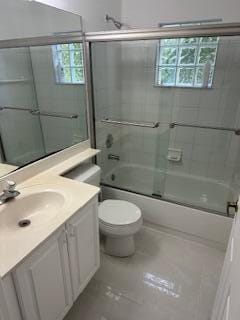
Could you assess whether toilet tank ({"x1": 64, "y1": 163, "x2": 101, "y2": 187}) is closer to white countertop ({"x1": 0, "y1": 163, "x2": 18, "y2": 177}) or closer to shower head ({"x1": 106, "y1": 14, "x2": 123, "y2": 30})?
white countertop ({"x1": 0, "y1": 163, "x2": 18, "y2": 177})

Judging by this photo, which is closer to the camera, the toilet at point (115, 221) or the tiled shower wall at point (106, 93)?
the toilet at point (115, 221)

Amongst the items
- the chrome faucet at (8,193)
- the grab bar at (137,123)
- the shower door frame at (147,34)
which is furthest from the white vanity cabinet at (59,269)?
the grab bar at (137,123)

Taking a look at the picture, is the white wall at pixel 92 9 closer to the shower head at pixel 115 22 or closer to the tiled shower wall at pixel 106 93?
the shower head at pixel 115 22

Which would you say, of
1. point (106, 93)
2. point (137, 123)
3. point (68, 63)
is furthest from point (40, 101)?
point (137, 123)

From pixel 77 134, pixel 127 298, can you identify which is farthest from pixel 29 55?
pixel 127 298

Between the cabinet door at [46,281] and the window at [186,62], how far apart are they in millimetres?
2150

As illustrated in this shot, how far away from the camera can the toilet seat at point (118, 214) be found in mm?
1739

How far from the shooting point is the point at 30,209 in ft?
4.45

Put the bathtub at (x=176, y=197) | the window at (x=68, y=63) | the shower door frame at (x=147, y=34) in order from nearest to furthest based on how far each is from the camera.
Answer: the shower door frame at (x=147, y=34)
the window at (x=68, y=63)
the bathtub at (x=176, y=197)

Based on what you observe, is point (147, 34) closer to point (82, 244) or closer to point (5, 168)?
point (5, 168)

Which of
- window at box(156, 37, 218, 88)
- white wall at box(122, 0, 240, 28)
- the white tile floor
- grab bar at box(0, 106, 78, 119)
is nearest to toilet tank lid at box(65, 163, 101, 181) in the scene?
grab bar at box(0, 106, 78, 119)

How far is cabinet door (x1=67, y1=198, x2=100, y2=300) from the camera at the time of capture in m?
1.23

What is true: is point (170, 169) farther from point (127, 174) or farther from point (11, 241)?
point (11, 241)

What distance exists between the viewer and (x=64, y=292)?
4.05ft
